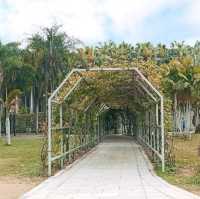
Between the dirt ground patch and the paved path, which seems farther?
the dirt ground patch

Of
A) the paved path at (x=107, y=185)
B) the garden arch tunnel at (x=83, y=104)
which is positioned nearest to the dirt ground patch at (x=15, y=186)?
the paved path at (x=107, y=185)

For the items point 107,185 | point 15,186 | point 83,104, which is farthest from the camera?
point 83,104

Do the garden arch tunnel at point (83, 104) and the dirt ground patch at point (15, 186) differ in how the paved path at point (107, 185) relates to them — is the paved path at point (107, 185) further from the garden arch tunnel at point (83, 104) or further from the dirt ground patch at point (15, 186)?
the garden arch tunnel at point (83, 104)

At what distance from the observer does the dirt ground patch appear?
1185 cm

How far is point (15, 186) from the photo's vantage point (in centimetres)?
1335

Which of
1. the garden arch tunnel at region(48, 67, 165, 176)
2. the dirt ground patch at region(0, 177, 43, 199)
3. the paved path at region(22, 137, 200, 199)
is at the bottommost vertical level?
the dirt ground patch at region(0, 177, 43, 199)

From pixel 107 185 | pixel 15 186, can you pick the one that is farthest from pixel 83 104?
pixel 107 185

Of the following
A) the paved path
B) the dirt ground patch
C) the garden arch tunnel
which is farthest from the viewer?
the garden arch tunnel

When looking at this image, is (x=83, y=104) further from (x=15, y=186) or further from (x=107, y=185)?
(x=107, y=185)

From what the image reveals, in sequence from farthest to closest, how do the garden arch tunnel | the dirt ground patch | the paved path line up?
the garden arch tunnel, the dirt ground patch, the paved path

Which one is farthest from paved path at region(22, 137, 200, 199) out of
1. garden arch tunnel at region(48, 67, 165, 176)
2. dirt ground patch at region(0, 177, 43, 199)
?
garden arch tunnel at region(48, 67, 165, 176)

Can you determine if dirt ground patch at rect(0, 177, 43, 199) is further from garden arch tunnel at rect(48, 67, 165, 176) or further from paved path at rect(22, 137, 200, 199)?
garden arch tunnel at rect(48, 67, 165, 176)

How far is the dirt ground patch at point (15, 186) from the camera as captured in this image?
1185cm

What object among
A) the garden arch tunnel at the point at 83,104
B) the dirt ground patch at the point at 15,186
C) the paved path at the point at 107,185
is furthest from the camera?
the garden arch tunnel at the point at 83,104
